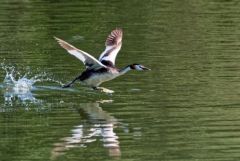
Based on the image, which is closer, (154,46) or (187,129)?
(187,129)

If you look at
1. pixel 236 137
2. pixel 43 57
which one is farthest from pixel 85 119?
pixel 43 57

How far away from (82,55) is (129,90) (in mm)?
1404

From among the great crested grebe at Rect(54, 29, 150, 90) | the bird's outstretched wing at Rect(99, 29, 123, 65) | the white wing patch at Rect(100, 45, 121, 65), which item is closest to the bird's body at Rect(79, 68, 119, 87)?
the great crested grebe at Rect(54, 29, 150, 90)

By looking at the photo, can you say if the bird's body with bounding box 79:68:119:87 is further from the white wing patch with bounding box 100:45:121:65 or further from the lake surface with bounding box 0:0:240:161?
the white wing patch with bounding box 100:45:121:65

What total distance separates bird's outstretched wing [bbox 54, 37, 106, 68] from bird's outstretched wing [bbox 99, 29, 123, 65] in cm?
65

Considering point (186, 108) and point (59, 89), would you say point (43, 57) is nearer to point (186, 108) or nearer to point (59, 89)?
point (59, 89)

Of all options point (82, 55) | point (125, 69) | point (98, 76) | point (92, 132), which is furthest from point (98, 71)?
point (92, 132)

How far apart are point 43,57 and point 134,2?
10796 millimetres

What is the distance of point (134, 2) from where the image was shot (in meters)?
32.6

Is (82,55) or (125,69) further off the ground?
(82,55)

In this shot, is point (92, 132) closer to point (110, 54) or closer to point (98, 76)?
point (98, 76)

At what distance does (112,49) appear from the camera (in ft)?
64.6

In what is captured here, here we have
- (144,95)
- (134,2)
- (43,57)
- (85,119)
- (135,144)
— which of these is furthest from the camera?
(134,2)

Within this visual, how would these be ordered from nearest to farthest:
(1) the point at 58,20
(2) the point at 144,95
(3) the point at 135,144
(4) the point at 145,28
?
(3) the point at 135,144, (2) the point at 144,95, (4) the point at 145,28, (1) the point at 58,20
